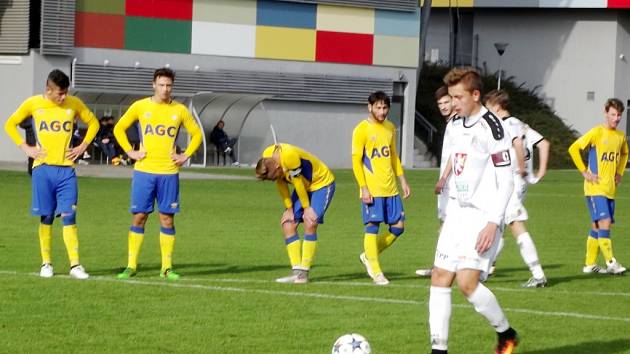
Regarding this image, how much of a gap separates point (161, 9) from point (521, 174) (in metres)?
32.3

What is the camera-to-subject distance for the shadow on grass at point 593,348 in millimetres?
9594

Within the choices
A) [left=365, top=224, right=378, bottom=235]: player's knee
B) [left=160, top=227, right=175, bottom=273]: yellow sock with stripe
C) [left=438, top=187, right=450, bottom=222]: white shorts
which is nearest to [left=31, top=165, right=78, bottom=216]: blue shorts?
[left=160, top=227, right=175, bottom=273]: yellow sock with stripe

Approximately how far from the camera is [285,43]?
47.5 m

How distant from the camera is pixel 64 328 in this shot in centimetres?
1003

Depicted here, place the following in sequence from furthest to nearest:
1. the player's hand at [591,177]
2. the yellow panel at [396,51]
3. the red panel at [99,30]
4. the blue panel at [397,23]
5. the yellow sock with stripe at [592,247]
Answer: the yellow panel at [396,51] → the blue panel at [397,23] → the red panel at [99,30] → the yellow sock with stripe at [592,247] → the player's hand at [591,177]

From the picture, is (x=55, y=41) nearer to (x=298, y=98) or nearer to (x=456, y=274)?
(x=298, y=98)

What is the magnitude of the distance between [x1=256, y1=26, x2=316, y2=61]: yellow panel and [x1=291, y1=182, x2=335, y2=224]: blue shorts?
33952 mm

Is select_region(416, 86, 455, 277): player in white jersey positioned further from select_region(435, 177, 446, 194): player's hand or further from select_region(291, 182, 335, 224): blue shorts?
select_region(291, 182, 335, 224): blue shorts

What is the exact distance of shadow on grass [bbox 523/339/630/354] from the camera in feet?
31.5

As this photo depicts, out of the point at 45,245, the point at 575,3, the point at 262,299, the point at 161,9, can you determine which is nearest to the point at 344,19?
the point at 161,9

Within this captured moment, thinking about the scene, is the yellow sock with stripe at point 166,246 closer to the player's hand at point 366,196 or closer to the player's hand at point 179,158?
the player's hand at point 179,158

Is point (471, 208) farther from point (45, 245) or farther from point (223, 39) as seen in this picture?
point (223, 39)

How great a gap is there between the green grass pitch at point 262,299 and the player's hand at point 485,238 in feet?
4.05

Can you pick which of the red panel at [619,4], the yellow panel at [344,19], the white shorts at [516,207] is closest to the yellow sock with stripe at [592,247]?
the white shorts at [516,207]
